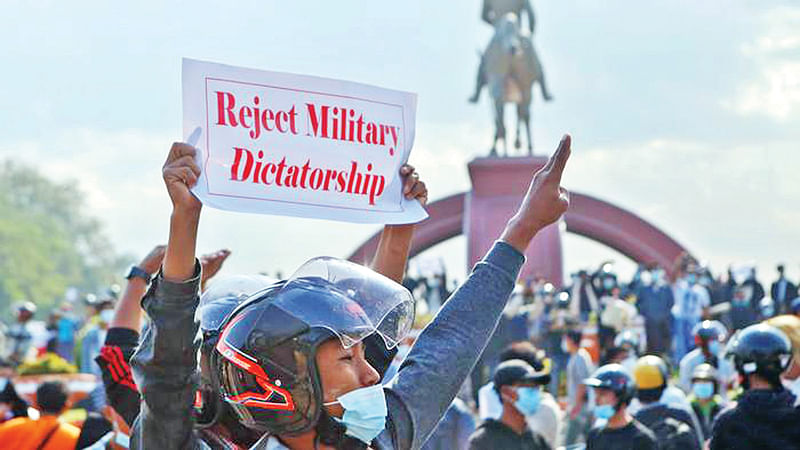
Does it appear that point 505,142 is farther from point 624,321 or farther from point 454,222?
point 624,321

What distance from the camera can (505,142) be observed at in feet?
86.9

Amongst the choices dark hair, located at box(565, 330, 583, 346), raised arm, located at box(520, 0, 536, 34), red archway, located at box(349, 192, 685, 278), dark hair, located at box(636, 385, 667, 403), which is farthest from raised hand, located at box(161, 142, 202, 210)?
red archway, located at box(349, 192, 685, 278)

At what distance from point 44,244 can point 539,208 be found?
243 ft

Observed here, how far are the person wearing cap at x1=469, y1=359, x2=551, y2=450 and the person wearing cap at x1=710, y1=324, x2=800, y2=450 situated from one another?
1362 mm

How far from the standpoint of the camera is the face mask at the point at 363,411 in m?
2.35

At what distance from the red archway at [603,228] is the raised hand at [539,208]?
26.2 meters

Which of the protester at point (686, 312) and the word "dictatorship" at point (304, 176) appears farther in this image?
the protester at point (686, 312)

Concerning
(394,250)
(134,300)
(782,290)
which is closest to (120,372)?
(134,300)

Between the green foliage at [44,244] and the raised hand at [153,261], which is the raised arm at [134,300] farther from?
the green foliage at [44,244]

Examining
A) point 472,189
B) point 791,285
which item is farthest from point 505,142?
point 791,285

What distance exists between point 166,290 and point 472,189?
2454 cm

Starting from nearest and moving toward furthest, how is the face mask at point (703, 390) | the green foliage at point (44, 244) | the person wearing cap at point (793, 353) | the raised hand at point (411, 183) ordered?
the raised hand at point (411, 183) → the person wearing cap at point (793, 353) → the face mask at point (703, 390) → the green foliage at point (44, 244)

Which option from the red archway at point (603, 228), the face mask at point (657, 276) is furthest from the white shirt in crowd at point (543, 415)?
the red archway at point (603, 228)

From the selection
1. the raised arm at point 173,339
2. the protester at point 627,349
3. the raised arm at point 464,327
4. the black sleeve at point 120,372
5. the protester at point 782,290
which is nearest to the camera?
the raised arm at point 173,339
